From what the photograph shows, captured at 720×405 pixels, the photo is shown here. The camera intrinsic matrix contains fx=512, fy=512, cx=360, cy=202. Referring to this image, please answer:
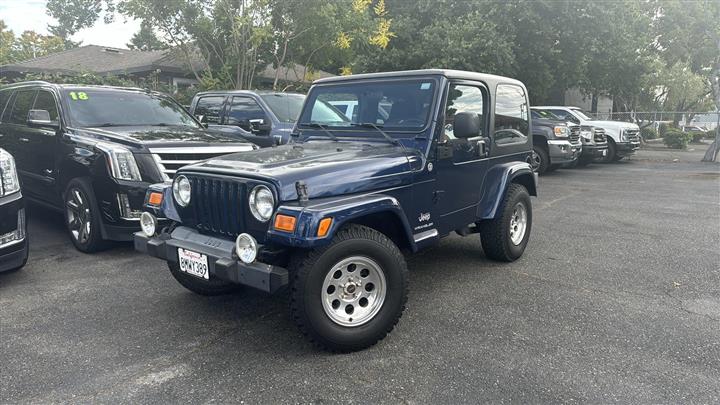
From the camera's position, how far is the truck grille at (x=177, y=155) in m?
5.44

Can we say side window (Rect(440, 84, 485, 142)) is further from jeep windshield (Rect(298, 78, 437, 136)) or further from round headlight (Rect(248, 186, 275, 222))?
round headlight (Rect(248, 186, 275, 222))

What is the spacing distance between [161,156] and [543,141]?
31.9 ft

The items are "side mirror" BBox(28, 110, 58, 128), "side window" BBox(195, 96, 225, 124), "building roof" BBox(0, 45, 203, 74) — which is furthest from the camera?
"building roof" BBox(0, 45, 203, 74)

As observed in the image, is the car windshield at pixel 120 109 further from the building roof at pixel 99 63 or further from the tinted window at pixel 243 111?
the building roof at pixel 99 63

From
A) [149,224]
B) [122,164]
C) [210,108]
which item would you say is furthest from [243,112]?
[149,224]

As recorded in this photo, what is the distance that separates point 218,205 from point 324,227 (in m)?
0.86

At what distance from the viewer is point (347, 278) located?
133 inches

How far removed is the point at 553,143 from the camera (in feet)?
40.4

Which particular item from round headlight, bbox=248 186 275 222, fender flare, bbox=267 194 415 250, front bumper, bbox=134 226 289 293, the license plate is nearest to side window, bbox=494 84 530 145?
fender flare, bbox=267 194 415 250

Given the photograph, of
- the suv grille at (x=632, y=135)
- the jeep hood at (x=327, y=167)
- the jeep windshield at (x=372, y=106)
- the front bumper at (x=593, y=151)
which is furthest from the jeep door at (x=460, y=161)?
the suv grille at (x=632, y=135)

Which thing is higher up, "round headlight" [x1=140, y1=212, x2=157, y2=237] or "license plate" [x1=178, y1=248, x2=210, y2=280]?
"round headlight" [x1=140, y1=212, x2=157, y2=237]

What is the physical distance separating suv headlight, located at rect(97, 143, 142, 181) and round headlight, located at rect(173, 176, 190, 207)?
5.86 feet

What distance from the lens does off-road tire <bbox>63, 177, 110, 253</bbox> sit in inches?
210

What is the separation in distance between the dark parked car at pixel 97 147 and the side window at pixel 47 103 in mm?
14
